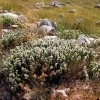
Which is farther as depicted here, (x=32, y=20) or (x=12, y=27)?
(x=32, y=20)

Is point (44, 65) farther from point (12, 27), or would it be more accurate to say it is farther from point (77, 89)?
point (12, 27)

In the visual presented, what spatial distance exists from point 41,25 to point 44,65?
14.2 feet

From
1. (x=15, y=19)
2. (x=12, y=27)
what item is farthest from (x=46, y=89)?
(x=15, y=19)

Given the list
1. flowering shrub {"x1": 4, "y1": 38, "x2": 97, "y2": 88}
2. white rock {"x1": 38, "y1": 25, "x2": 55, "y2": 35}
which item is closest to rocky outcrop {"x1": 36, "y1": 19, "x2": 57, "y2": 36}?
white rock {"x1": 38, "y1": 25, "x2": 55, "y2": 35}

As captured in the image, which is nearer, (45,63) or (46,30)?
(45,63)

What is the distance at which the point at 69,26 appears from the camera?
37.4 feet

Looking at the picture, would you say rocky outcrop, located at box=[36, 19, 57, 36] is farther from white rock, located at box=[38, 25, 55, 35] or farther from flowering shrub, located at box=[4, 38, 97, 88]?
flowering shrub, located at box=[4, 38, 97, 88]

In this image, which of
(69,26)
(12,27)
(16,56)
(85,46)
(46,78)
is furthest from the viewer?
(69,26)

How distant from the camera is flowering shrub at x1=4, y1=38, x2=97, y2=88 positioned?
5751 mm

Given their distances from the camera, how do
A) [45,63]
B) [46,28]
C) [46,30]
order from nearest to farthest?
[45,63]
[46,30]
[46,28]

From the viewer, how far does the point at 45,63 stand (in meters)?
5.83

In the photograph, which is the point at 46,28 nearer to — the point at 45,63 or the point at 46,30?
the point at 46,30

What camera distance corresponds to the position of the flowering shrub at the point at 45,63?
575 cm

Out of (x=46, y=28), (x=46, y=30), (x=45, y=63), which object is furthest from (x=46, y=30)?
(x=45, y=63)
